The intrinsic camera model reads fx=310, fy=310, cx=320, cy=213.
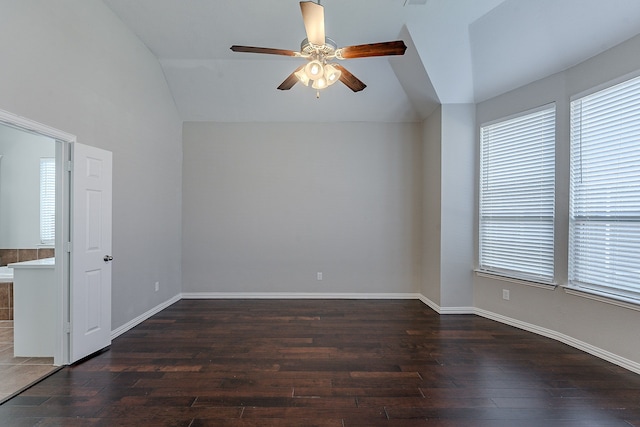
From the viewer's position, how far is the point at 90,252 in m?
3.05

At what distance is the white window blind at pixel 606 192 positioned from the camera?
2891 mm

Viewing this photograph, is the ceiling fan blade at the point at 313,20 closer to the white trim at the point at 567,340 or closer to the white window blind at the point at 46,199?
the white trim at the point at 567,340

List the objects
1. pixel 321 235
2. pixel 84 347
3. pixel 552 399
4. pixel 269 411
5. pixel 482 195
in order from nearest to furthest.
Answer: pixel 269 411
pixel 552 399
pixel 84 347
pixel 482 195
pixel 321 235

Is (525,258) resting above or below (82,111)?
below

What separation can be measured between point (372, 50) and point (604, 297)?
325 cm

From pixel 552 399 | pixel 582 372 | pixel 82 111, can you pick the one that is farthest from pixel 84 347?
pixel 582 372

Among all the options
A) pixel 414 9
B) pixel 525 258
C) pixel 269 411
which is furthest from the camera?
pixel 525 258

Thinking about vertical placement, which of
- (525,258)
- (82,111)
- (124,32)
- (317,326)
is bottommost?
(317,326)

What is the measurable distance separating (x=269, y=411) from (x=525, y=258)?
3486mm

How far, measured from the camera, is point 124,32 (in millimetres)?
3629

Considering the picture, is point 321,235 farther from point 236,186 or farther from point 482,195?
point 482,195

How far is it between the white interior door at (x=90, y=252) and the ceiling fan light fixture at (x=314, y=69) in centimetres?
229

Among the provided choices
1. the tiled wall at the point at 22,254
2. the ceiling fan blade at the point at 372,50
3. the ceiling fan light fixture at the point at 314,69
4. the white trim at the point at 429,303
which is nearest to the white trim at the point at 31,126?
the ceiling fan light fixture at the point at 314,69

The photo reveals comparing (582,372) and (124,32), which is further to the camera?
(124,32)
